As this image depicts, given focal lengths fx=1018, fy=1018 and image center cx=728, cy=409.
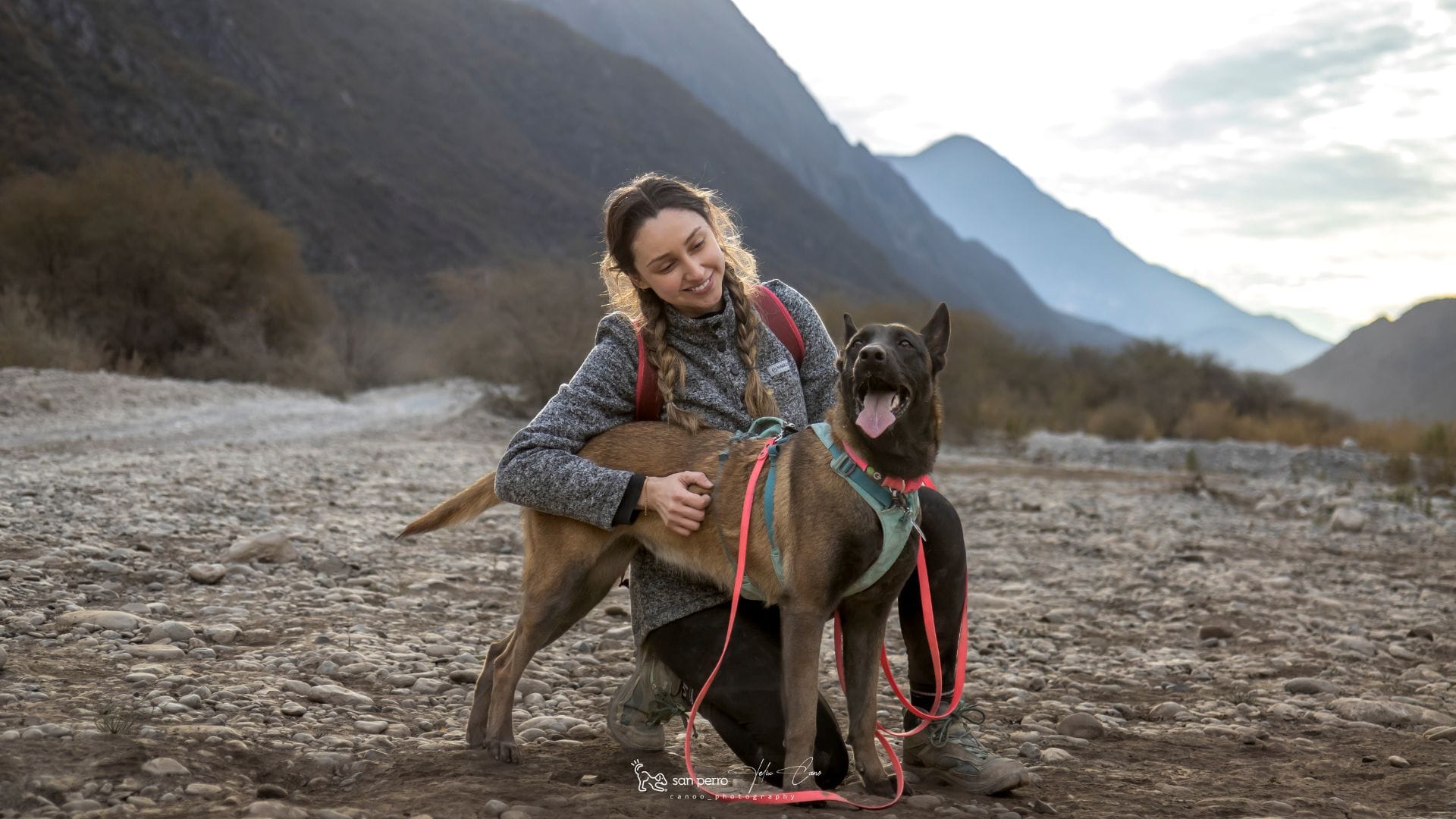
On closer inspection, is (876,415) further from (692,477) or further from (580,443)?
(580,443)

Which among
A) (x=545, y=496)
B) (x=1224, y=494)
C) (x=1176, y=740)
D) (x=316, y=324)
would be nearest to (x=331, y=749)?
(x=545, y=496)

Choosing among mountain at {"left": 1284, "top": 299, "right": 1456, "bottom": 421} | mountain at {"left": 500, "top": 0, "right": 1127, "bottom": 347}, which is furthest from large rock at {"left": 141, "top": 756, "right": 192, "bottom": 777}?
mountain at {"left": 500, "top": 0, "right": 1127, "bottom": 347}

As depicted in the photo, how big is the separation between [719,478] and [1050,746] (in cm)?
196

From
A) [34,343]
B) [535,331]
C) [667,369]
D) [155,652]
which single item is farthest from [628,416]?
[34,343]

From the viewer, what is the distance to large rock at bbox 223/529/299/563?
6.27m

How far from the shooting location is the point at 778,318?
13.9ft

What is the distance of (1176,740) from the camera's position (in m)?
4.46

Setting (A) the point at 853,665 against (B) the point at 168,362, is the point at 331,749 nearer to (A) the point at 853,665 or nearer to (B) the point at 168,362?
(A) the point at 853,665

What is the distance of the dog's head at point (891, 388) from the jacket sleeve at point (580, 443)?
0.85 metres

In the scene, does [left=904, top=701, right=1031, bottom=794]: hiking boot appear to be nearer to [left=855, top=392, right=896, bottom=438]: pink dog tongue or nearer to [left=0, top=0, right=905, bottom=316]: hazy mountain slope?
[left=855, top=392, right=896, bottom=438]: pink dog tongue

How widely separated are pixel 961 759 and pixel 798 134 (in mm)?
166171

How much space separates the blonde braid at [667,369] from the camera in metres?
3.92

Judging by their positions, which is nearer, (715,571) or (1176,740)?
(715,571)

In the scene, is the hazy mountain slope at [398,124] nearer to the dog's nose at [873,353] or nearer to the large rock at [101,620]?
the large rock at [101,620]
